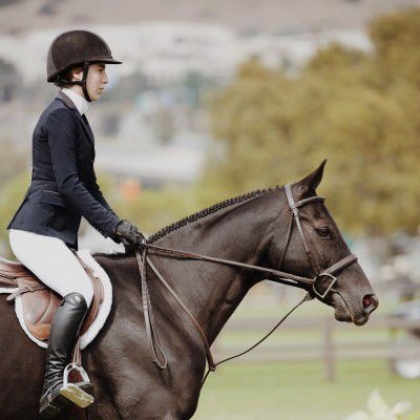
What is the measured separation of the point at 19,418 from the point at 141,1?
8137 cm

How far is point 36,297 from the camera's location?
21.4 ft

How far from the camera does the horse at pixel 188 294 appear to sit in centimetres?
641

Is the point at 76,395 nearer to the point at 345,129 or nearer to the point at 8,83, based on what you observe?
the point at 345,129

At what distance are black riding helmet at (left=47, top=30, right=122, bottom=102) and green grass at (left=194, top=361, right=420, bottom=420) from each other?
317 inches

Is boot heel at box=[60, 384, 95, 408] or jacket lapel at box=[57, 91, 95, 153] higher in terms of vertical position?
jacket lapel at box=[57, 91, 95, 153]

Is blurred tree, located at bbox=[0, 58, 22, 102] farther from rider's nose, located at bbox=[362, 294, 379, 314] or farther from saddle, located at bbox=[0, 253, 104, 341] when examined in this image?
rider's nose, located at bbox=[362, 294, 379, 314]

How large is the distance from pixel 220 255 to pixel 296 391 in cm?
1143

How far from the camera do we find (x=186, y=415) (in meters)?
6.54

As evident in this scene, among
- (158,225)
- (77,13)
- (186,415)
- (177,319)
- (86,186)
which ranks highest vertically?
(77,13)

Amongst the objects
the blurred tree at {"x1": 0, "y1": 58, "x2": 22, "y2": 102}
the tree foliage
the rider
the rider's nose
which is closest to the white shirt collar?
the rider

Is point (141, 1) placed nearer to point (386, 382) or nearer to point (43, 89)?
point (43, 89)

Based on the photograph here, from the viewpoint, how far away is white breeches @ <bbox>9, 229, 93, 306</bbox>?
6457mm

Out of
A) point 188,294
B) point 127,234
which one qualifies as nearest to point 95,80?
point 127,234

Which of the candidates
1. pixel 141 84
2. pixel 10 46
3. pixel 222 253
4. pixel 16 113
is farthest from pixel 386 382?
pixel 141 84
